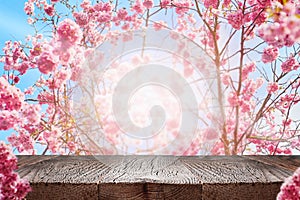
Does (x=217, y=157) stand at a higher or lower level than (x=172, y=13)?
lower

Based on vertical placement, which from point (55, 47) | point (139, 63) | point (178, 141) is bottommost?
point (178, 141)

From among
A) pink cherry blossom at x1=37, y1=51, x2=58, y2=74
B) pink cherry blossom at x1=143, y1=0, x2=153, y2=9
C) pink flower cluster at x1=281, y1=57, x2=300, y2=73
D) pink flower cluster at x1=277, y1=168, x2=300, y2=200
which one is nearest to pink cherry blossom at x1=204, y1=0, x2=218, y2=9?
pink cherry blossom at x1=143, y1=0, x2=153, y2=9

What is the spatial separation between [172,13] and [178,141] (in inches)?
75.1

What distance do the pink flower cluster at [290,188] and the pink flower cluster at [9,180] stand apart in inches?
22.3

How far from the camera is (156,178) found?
85 cm

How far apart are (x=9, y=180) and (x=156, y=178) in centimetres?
42

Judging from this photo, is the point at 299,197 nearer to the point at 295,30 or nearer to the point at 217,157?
the point at 217,157

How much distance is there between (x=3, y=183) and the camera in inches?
40.9

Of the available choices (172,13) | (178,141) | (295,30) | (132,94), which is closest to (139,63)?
(132,94)

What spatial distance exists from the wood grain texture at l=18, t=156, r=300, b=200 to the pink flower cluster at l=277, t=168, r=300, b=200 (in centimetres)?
4

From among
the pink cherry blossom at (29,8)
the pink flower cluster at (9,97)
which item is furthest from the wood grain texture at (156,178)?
the pink cherry blossom at (29,8)

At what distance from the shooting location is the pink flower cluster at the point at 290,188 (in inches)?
32.2

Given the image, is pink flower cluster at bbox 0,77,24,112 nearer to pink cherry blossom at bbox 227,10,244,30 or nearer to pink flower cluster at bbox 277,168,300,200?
pink flower cluster at bbox 277,168,300,200

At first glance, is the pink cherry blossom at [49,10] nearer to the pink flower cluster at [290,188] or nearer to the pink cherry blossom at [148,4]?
the pink cherry blossom at [148,4]
